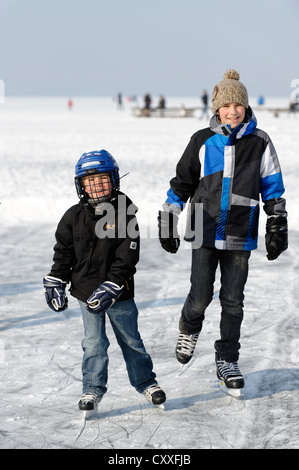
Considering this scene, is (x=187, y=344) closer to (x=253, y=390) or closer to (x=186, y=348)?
(x=186, y=348)

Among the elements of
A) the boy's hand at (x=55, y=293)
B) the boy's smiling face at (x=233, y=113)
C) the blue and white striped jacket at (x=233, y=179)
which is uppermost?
the boy's smiling face at (x=233, y=113)

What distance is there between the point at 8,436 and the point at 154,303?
2579mm

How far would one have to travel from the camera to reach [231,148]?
3.76 m

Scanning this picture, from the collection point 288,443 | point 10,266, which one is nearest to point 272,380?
point 288,443

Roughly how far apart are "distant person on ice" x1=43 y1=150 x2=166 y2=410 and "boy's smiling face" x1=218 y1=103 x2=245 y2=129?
28.5 inches

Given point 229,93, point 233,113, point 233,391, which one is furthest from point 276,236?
point 233,391

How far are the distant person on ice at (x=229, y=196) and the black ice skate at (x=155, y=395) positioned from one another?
0.43 m

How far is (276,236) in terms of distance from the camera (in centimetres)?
379

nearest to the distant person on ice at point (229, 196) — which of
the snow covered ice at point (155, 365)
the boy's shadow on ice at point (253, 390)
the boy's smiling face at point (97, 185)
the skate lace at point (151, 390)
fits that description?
the boy's shadow on ice at point (253, 390)

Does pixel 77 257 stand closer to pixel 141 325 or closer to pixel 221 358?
pixel 221 358

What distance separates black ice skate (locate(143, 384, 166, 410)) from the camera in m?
3.72

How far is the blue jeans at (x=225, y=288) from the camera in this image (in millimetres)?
3869

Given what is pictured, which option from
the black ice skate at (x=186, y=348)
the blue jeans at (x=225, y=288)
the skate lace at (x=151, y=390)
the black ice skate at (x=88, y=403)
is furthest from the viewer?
the black ice skate at (x=186, y=348)

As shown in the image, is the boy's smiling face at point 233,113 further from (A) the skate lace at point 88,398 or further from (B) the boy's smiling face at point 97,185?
(A) the skate lace at point 88,398
